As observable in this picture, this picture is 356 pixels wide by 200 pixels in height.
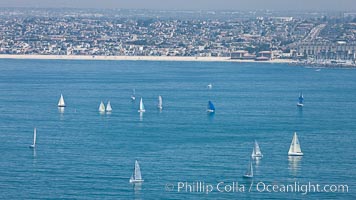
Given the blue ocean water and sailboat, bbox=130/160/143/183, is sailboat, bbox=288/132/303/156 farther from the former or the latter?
sailboat, bbox=130/160/143/183

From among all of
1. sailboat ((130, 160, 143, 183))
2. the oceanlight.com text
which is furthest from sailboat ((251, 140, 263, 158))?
sailboat ((130, 160, 143, 183))

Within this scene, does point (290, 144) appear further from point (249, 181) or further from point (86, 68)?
point (86, 68)

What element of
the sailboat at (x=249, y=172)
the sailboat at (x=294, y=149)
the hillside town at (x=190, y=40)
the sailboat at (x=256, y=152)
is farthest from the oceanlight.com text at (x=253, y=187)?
the hillside town at (x=190, y=40)

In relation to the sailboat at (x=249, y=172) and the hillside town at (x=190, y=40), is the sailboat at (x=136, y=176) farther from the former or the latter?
the hillside town at (x=190, y=40)

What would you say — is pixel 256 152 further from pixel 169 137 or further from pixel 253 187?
pixel 169 137

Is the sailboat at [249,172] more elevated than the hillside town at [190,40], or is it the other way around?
the hillside town at [190,40]

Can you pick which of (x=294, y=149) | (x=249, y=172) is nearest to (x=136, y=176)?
(x=249, y=172)
